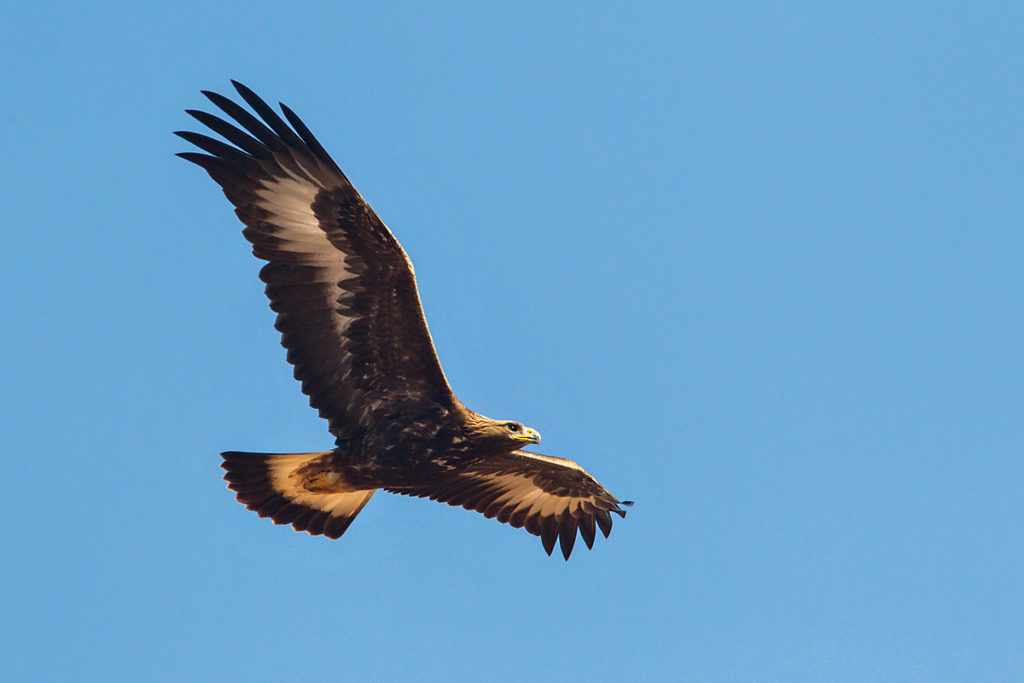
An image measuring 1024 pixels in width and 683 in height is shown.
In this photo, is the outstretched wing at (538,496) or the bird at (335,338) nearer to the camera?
the bird at (335,338)

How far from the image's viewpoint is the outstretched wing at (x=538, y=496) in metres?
14.0

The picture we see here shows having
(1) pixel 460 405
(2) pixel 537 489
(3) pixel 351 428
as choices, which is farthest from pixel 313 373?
(2) pixel 537 489

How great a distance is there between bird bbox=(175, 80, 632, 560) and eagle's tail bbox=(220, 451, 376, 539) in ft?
0.04

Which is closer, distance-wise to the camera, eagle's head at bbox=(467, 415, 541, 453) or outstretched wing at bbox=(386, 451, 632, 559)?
eagle's head at bbox=(467, 415, 541, 453)

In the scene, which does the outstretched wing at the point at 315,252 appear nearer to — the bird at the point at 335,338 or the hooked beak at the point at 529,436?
the bird at the point at 335,338

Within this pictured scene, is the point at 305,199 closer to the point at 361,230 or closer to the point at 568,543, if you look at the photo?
the point at 361,230

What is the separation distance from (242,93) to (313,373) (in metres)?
2.84

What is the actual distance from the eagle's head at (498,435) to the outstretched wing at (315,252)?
0.60 metres

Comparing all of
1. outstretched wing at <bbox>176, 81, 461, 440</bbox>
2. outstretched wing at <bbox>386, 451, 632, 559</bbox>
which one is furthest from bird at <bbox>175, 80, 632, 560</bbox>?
outstretched wing at <bbox>386, 451, 632, 559</bbox>

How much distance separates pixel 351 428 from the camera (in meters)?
12.4

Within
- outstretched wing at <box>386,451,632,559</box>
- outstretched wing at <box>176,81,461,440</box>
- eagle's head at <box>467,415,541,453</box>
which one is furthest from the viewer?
outstretched wing at <box>386,451,632,559</box>

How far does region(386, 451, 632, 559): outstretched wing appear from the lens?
13984 millimetres

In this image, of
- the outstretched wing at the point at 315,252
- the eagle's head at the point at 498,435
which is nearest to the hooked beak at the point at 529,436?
the eagle's head at the point at 498,435

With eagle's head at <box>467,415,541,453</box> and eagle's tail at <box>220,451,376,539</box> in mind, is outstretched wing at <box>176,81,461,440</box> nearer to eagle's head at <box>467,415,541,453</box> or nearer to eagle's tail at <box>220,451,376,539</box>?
eagle's head at <box>467,415,541,453</box>
